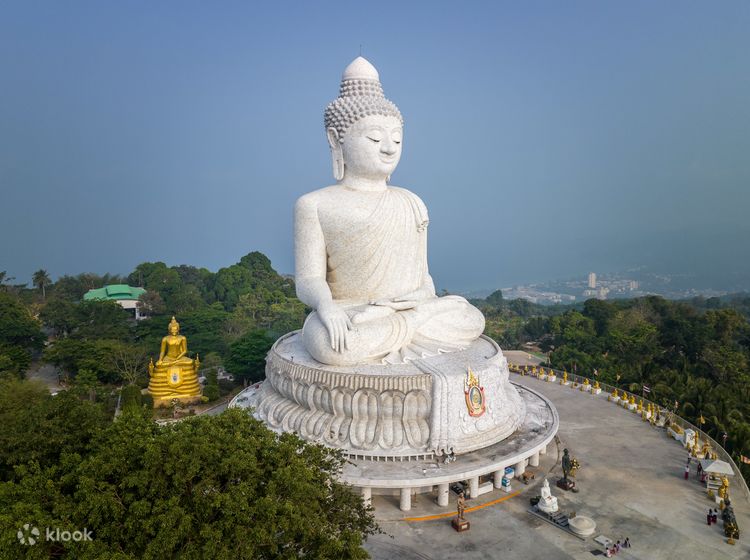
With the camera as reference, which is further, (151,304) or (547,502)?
(151,304)

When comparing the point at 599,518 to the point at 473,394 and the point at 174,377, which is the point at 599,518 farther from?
the point at 174,377

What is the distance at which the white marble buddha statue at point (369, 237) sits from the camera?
13.9 meters

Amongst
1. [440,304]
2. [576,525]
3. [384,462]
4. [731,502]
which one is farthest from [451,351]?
[731,502]

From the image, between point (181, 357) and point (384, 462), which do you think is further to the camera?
point (181, 357)

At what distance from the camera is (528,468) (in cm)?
1365

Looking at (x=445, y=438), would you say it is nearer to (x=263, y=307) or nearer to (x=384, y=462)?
(x=384, y=462)

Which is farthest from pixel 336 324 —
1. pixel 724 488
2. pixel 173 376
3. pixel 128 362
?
pixel 128 362

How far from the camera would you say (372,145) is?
1454cm

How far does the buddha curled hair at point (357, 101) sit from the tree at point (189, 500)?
30.6 ft

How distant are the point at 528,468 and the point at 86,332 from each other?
74.3ft

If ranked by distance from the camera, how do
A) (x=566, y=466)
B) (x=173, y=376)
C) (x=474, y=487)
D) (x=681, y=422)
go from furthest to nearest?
(x=173, y=376) → (x=681, y=422) → (x=566, y=466) → (x=474, y=487)

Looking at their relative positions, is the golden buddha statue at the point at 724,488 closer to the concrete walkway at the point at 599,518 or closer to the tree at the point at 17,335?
the concrete walkway at the point at 599,518

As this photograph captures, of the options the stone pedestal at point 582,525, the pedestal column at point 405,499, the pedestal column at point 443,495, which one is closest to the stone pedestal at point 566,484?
the stone pedestal at point 582,525

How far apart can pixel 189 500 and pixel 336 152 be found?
411 inches
